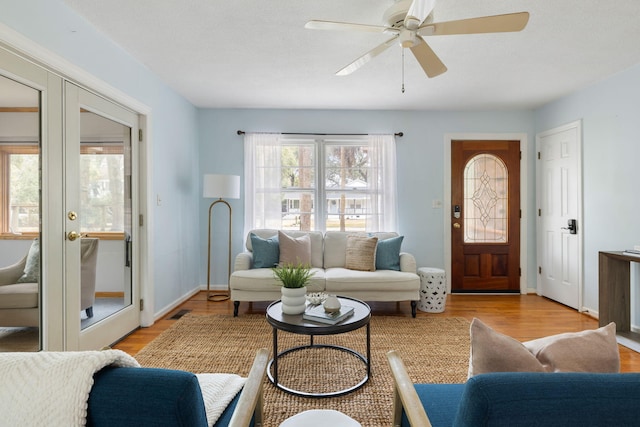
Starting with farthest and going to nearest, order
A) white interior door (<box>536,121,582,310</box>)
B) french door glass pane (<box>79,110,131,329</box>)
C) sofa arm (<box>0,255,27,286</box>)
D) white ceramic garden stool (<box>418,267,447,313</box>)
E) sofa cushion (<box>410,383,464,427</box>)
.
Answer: white interior door (<box>536,121,582,310</box>) < white ceramic garden stool (<box>418,267,447,313</box>) < french door glass pane (<box>79,110,131,329</box>) < sofa arm (<box>0,255,27,286</box>) < sofa cushion (<box>410,383,464,427</box>)

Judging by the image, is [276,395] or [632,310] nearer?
[276,395]

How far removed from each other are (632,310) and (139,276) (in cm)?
462

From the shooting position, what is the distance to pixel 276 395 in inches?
82.4

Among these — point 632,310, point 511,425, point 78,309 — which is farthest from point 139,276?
point 632,310

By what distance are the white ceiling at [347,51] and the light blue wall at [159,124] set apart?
0.14 meters

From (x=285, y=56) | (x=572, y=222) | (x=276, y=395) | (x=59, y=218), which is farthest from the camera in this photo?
(x=572, y=222)

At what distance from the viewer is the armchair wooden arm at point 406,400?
3.32 ft

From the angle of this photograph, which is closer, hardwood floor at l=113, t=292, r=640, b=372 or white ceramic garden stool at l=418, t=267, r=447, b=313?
hardwood floor at l=113, t=292, r=640, b=372

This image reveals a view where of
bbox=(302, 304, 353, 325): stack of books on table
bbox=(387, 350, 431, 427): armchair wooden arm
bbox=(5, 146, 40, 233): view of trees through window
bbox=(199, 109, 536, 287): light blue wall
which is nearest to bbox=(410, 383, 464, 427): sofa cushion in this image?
bbox=(387, 350, 431, 427): armchair wooden arm

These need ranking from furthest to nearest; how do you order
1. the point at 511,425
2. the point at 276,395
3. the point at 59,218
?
the point at 59,218 < the point at 276,395 < the point at 511,425

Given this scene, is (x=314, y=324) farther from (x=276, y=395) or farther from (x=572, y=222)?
(x=572, y=222)

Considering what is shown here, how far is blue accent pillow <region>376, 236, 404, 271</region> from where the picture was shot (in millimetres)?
3941

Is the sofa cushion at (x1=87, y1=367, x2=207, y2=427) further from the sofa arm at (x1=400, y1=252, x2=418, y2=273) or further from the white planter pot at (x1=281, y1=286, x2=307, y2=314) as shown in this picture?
the sofa arm at (x1=400, y1=252, x2=418, y2=273)

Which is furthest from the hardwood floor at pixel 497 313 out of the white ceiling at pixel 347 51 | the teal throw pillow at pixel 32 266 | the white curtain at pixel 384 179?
the white ceiling at pixel 347 51
